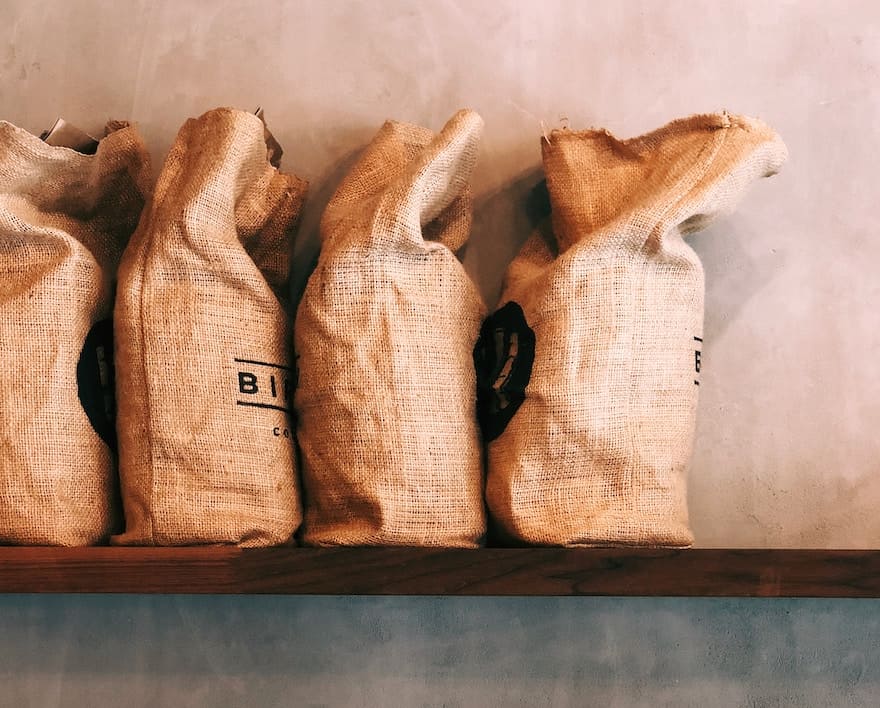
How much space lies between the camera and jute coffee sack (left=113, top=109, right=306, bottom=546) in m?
0.75

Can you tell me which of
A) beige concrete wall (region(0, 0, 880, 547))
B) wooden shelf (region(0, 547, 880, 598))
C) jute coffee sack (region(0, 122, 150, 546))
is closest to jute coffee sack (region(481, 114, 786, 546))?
wooden shelf (region(0, 547, 880, 598))

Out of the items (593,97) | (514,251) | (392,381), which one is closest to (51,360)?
(392,381)

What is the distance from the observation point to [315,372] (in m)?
0.79

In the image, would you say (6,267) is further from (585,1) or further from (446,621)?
(585,1)

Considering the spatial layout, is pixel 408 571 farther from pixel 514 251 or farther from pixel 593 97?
pixel 593 97

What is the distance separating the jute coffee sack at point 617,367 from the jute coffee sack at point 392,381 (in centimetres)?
4

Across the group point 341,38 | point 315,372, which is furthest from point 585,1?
point 315,372

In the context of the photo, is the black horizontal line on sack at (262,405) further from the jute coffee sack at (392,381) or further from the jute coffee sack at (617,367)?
the jute coffee sack at (617,367)

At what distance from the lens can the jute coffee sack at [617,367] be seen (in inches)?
30.0

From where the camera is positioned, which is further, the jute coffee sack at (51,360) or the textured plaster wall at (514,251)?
the textured plaster wall at (514,251)

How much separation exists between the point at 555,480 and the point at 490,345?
5.8 inches

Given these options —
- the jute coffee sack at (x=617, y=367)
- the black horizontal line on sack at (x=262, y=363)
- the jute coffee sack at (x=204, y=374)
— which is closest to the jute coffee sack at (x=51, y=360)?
the jute coffee sack at (x=204, y=374)

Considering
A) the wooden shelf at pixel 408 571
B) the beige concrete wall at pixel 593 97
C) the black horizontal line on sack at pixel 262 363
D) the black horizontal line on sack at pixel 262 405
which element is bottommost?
the wooden shelf at pixel 408 571

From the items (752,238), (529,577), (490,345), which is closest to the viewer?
(529,577)
